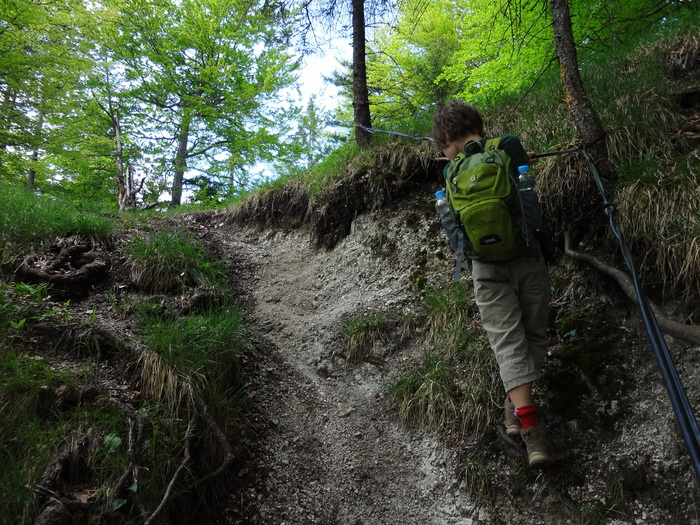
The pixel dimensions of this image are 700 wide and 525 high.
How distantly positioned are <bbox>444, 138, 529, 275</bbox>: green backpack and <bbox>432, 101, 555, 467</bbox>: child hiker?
0.15m

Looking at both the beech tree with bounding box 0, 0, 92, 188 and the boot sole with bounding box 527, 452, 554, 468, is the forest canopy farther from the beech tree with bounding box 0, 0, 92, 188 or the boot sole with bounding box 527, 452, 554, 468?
the boot sole with bounding box 527, 452, 554, 468

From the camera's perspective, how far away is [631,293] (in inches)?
116

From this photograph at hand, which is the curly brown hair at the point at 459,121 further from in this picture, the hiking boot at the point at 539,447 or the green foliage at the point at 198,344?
the green foliage at the point at 198,344

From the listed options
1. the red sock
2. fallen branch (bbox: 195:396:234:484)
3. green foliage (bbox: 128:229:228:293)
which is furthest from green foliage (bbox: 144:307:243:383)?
the red sock

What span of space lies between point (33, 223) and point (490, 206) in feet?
19.3

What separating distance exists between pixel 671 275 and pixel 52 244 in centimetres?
678

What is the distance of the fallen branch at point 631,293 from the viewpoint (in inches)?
98.0

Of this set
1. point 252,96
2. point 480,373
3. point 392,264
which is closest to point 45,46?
point 252,96

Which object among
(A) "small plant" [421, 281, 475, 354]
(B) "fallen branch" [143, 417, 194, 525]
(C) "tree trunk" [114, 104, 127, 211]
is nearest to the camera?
(B) "fallen branch" [143, 417, 194, 525]

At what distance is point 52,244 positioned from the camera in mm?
5316

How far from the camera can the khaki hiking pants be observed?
2.65 m

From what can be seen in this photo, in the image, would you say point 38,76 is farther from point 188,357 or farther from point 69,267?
point 188,357

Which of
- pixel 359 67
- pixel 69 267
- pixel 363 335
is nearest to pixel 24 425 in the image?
pixel 69 267

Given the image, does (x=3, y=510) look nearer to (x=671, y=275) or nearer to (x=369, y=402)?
(x=369, y=402)
